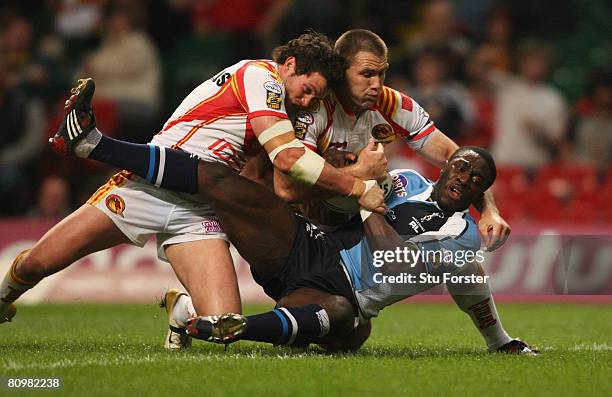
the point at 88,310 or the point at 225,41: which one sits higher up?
the point at 225,41

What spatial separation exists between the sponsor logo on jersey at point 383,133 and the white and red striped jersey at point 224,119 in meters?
0.88

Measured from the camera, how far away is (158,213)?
6.77 metres

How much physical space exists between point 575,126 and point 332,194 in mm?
8134

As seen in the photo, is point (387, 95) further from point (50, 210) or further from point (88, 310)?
point (50, 210)

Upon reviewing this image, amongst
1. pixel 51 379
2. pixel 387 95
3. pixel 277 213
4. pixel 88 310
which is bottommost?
pixel 88 310

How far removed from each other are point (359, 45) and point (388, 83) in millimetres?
7114

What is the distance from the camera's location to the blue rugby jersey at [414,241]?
629 centimetres

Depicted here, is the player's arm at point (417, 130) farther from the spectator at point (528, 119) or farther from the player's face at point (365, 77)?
the spectator at point (528, 119)

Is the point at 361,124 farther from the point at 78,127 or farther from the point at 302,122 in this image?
the point at 78,127

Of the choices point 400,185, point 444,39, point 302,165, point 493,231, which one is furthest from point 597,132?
point 302,165

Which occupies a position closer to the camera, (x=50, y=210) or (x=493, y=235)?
(x=493, y=235)

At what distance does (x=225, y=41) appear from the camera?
1503 centimetres

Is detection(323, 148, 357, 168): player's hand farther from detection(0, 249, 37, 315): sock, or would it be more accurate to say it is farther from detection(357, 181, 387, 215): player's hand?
detection(0, 249, 37, 315): sock

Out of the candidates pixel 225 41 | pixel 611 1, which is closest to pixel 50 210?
pixel 225 41
